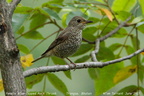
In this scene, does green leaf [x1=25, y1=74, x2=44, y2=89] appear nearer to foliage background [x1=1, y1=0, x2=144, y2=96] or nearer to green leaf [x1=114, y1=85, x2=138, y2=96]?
foliage background [x1=1, y1=0, x2=144, y2=96]

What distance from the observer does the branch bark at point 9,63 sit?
79.2 inches

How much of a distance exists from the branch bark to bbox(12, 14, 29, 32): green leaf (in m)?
0.70

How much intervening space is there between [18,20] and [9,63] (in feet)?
2.89

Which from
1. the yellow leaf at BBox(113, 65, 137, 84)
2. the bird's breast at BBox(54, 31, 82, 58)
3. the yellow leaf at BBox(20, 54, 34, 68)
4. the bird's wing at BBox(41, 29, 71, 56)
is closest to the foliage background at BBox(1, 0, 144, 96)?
the yellow leaf at BBox(113, 65, 137, 84)

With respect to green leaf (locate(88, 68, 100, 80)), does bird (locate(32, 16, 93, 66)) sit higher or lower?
higher

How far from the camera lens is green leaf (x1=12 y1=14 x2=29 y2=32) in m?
2.81

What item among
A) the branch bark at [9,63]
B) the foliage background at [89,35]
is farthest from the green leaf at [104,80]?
the branch bark at [9,63]

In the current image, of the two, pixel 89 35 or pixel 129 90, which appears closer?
pixel 129 90

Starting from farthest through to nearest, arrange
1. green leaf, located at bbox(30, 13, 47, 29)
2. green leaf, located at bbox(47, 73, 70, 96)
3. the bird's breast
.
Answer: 1. the bird's breast
2. green leaf, located at bbox(30, 13, 47, 29)
3. green leaf, located at bbox(47, 73, 70, 96)

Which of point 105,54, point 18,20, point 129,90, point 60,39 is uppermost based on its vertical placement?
point 18,20

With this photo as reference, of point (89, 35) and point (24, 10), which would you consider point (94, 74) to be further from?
point (24, 10)

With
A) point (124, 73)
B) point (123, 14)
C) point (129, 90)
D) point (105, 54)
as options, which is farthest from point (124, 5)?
→ point (129, 90)

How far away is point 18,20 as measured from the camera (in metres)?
2.88

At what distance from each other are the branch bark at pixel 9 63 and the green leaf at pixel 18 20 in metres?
0.70
